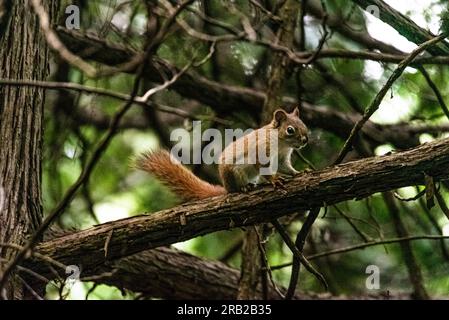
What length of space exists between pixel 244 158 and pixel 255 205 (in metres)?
0.66

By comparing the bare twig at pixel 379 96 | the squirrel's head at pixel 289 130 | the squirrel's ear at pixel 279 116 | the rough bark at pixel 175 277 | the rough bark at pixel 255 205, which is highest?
the squirrel's ear at pixel 279 116

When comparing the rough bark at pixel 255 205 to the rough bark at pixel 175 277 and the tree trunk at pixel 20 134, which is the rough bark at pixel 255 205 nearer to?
the tree trunk at pixel 20 134

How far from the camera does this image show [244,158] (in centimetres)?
341

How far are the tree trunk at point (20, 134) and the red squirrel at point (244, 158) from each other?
1.84ft

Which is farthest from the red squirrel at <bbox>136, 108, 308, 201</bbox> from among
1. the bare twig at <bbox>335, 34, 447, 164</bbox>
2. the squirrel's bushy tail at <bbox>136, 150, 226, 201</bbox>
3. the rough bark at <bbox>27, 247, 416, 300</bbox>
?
the bare twig at <bbox>335, 34, 447, 164</bbox>

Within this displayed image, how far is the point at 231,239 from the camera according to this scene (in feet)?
15.9

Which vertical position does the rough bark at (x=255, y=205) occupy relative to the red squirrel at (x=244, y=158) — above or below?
below

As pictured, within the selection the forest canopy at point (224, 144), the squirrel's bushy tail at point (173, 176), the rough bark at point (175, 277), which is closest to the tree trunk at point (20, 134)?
the forest canopy at point (224, 144)

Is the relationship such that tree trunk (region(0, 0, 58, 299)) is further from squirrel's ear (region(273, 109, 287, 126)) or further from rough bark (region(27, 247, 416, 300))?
squirrel's ear (region(273, 109, 287, 126))

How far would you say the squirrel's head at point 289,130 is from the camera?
11.3 feet

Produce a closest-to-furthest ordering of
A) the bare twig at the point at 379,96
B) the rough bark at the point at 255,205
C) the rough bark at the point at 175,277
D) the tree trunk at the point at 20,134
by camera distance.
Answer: the rough bark at the point at 255,205
the bare twig at the point at 379,96
the tree trunk at the point at 20,134
the rough bark at the point at 175,277

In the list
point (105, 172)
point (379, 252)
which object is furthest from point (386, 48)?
point (105, 172)

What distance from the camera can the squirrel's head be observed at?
135 inches

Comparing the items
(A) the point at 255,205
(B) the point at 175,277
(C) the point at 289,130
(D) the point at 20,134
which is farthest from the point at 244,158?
(D) the point at 20,134
